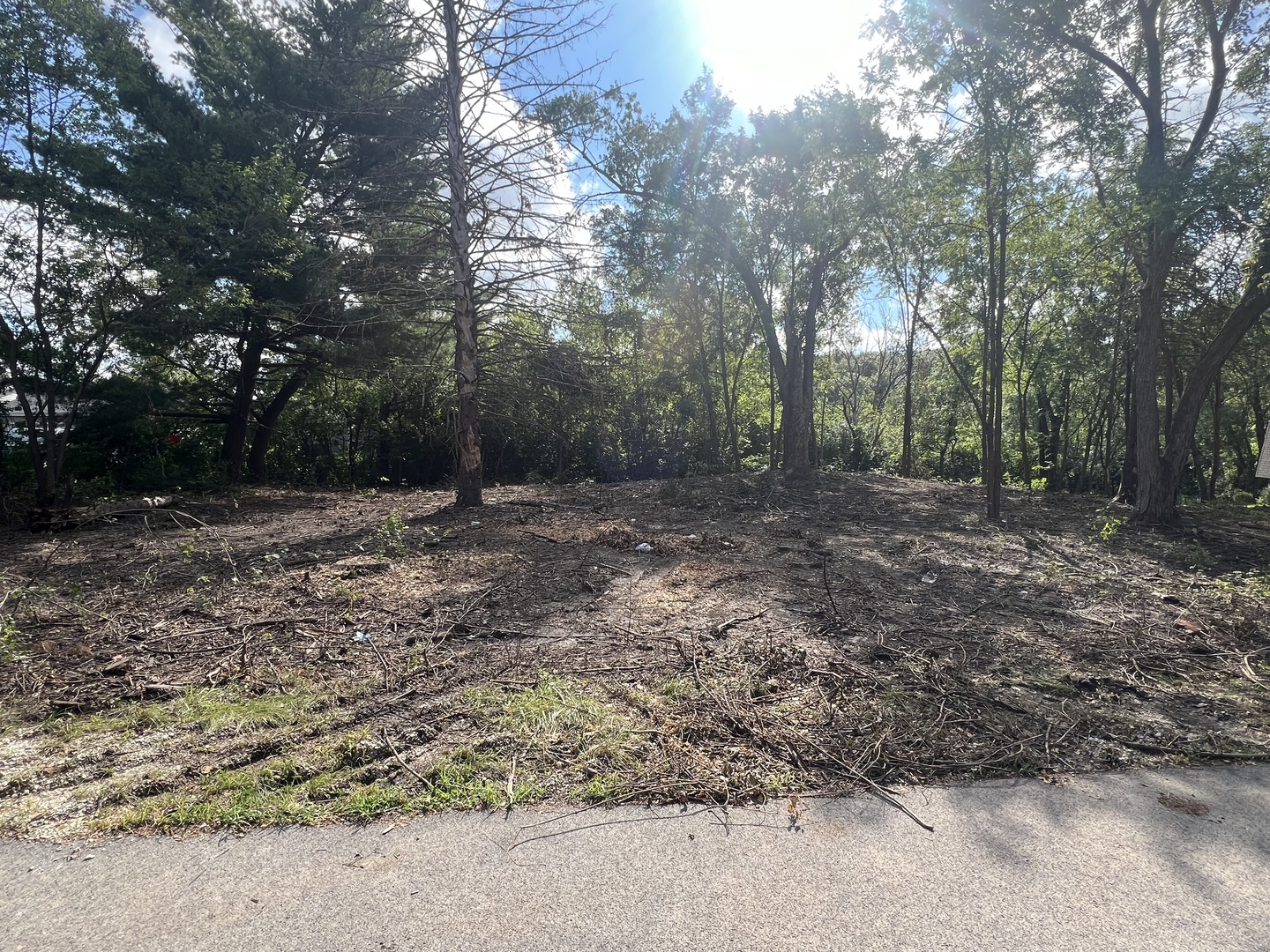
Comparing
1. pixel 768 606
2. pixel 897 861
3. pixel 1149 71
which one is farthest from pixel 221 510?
pixel 1149 71

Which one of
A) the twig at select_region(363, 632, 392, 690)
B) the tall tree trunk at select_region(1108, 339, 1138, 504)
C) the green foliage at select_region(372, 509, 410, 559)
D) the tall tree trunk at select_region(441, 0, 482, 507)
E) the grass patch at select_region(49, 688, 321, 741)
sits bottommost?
the grass patch at select_region(49, 688, 321, 741)

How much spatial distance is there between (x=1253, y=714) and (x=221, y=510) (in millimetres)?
12430

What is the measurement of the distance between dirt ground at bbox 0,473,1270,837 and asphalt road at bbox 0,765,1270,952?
0.61ft

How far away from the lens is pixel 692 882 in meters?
2.06

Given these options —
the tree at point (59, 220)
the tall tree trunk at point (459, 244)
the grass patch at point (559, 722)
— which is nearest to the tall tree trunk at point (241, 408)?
the tree at point (59, 220)

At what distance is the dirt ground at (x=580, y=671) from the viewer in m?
2.66

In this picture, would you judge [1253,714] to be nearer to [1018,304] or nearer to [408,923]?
[408,923]

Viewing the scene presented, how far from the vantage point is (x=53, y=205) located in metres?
9.02

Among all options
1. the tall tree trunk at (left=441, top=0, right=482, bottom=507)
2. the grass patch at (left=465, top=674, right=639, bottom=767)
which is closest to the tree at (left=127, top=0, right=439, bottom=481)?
the tall tree trunk at (left=441, top=0, right=482, bottom=507)

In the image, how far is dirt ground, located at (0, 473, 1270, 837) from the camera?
105 inches

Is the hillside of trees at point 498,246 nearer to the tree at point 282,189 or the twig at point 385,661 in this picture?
the tree at point 282,189

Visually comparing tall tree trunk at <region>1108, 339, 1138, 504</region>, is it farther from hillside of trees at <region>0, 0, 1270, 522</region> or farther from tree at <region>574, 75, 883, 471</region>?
tree at <region>574, 75, 883, 471</region>

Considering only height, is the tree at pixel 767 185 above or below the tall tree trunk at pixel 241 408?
above

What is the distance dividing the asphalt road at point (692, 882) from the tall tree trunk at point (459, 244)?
7.53 metres
